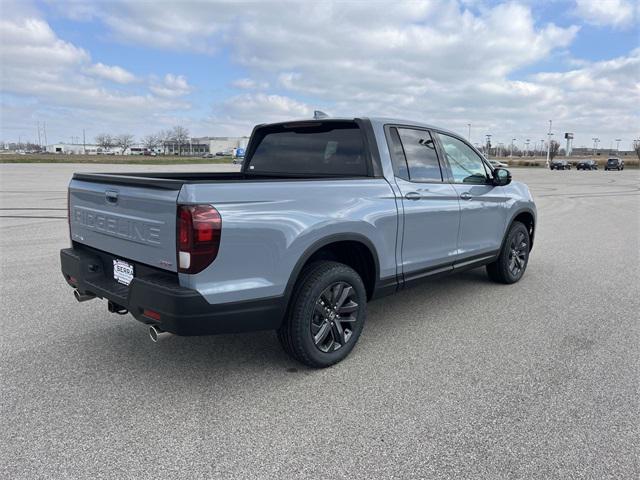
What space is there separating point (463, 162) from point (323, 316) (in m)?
2.51

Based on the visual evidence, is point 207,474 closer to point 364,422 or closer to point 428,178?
point 364,422

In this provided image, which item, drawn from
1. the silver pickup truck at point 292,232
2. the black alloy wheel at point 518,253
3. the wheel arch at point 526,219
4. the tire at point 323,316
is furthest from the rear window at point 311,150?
the black alloy wheel at point 518,253

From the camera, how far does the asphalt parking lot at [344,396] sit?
253 cm

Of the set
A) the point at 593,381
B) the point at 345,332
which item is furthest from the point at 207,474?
the point at 593,381

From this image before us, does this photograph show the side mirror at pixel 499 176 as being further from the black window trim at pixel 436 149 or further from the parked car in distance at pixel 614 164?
the parked car in distance at pixel 614 164

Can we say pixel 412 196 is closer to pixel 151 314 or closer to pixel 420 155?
pixel 420 155

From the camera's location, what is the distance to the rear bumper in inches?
111

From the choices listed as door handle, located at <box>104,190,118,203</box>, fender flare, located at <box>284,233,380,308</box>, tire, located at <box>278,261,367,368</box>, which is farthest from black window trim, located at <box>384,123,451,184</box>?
door handle, located at <box>104,190,118,203</box>

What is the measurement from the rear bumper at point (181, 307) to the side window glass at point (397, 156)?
1.65 meters

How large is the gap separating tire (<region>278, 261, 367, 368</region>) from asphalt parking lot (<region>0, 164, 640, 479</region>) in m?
0.15

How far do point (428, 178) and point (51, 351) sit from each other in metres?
3.45

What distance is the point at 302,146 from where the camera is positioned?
446 centimetres

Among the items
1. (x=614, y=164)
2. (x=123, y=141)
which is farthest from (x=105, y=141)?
(x=614, y=164)

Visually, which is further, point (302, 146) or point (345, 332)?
point (302, 146)
